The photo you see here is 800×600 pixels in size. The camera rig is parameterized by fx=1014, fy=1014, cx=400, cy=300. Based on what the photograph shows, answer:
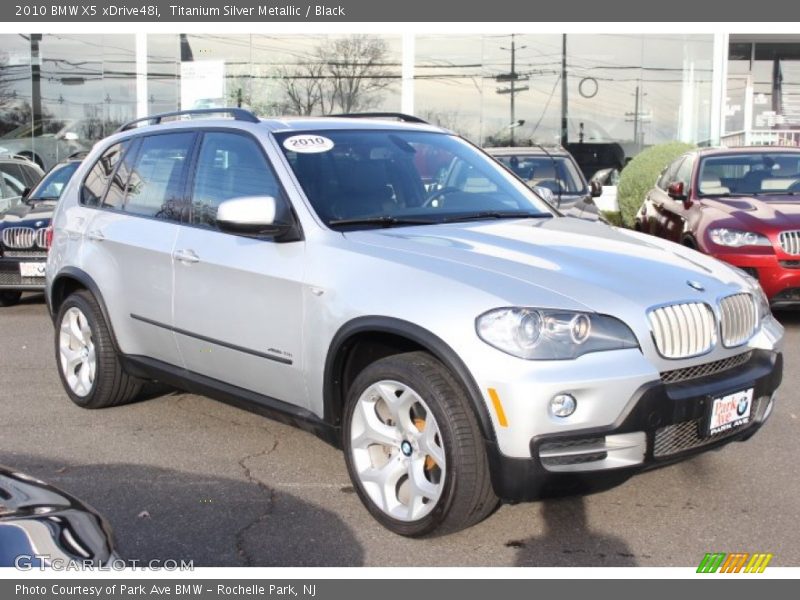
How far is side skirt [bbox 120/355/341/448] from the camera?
183 inches

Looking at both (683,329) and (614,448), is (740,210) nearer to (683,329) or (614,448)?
(683,329)

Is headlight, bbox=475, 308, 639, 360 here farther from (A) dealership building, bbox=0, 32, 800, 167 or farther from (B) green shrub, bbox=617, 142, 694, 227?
(A) dealership building, bbox=0, 32, 800, 167

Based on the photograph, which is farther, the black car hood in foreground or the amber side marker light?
the amber side marker light

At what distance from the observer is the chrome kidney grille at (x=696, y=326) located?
13.1ft

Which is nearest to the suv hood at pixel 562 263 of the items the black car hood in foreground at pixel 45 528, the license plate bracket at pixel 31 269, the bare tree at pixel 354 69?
the black car hood in foreground at pixel 45 528

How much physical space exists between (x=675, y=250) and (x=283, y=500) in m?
2.24

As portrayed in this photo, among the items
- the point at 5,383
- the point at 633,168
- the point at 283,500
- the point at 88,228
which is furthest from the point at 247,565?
the point at 633,168

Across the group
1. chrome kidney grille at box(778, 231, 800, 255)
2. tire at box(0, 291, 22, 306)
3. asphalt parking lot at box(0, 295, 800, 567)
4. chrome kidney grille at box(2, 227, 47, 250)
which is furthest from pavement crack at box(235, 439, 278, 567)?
tire at box(0, 291, 22, 306)

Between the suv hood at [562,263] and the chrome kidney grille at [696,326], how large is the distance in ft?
0.16

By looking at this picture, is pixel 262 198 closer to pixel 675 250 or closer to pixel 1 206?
pixel 675 250

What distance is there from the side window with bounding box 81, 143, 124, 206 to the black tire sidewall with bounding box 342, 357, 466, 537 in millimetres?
2838

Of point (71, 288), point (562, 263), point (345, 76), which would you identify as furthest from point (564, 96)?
point (562, 263)

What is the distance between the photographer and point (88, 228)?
629 cm

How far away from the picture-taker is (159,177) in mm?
5840
